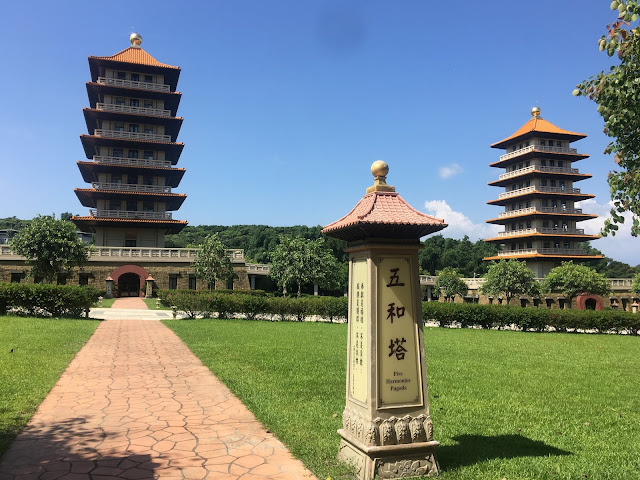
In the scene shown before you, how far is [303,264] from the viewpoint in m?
36.4

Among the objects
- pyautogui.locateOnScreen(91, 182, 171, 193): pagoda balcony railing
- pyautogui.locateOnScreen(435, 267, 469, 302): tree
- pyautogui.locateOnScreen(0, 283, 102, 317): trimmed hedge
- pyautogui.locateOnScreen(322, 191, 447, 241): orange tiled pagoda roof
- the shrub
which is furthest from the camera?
pyautogui.locateOnScreen(435, 267, 469, 302): tree

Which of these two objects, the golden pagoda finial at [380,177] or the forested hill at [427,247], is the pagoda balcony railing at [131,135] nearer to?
the forested hill at [427,247]

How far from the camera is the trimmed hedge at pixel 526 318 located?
24.0 meters

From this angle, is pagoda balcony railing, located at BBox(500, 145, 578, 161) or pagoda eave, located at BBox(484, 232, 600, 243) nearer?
pagoda eave, located at BBox(484, 232, 600, 243)

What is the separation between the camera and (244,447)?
17.6 feet

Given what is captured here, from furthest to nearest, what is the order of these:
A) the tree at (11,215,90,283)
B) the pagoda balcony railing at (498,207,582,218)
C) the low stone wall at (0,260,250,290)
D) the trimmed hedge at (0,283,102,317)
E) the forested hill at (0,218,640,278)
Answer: the forested hill at (0,218,640,278) < the pagoda balcony railing at (498,207,582,218) < the low stone wall at (0,260,250,290) < the tree at (11,215,90,283) < the trimmed hedge at (0,283,102,317)

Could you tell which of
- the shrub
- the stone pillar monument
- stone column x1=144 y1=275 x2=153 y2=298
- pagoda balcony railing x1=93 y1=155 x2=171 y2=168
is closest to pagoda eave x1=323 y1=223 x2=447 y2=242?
the stone pillar monument

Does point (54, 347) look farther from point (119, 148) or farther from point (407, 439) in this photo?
point (119, 148)

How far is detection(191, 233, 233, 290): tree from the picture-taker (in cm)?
3572

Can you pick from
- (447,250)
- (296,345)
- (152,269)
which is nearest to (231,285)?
(152,269)

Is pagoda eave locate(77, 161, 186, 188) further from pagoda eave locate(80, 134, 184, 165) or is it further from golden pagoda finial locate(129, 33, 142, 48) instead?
golden pagoda finial locate(129, 33, 142, 48)

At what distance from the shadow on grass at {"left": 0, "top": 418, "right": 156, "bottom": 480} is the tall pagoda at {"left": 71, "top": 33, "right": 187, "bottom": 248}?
35717mm

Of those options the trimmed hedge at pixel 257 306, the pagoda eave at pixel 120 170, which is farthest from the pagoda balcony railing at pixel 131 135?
the trimmed hedge at pixel 257 306

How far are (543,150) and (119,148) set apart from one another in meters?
42.2
